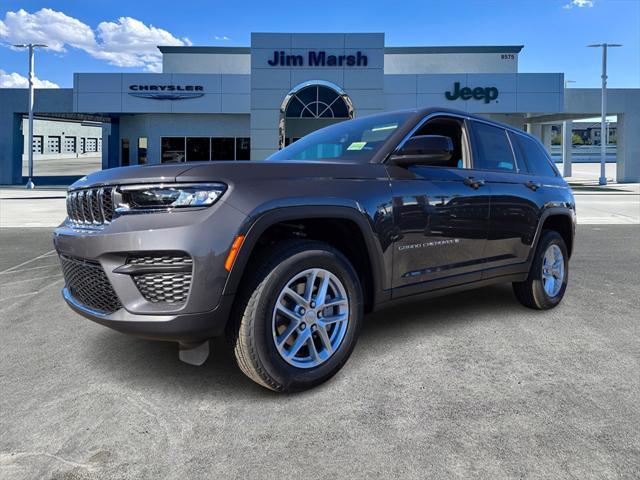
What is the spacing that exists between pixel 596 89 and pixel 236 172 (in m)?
39.5

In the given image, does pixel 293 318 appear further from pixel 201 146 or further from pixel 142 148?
pixel 142 148

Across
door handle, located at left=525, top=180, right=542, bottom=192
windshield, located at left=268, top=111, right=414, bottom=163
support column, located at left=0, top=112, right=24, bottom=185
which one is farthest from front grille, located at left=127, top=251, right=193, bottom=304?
support column, located at left=0, top=112, right=24, bottom=185

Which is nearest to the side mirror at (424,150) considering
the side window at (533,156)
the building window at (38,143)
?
the side window at (533,156)

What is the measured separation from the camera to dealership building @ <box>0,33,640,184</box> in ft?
91.9

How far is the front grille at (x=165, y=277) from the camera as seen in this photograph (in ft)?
8.52

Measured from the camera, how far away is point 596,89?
35.8 m

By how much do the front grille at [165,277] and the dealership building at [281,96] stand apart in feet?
74.6

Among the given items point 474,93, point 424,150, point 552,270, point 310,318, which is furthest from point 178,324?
point 474,93

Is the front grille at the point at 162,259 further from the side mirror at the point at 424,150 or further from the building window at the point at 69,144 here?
the building window at the point at 69,144

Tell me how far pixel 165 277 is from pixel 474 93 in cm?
3163

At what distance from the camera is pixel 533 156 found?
16.6 ft

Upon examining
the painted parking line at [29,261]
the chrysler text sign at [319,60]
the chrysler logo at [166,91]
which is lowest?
the painted parking line at [29,261]

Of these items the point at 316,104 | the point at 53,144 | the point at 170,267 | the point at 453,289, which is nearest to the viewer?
the point at 170,267

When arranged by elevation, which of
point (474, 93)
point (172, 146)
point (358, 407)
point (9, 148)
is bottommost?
point (358, 407)
